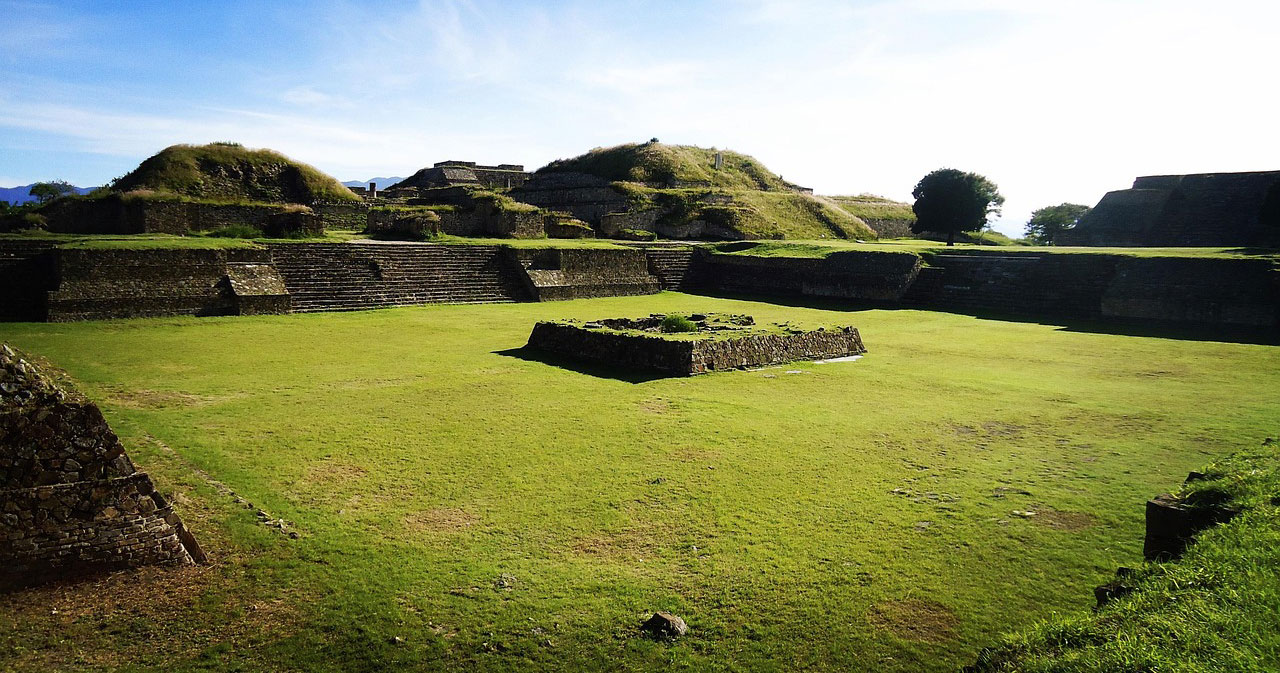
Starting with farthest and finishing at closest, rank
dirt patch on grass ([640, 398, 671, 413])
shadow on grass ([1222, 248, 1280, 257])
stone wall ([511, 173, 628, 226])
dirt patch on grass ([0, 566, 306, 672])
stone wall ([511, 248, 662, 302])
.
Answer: stone wall ([511, 173, 628, 226]) < stone wall ([511, 248, 662, 302]) < shadow on grass ([1222, 248, 1280, 257]) < dirt patch on grass ([640, 398, 671, 413]) < dirt patch on grass ([0, 566, 306, 672])

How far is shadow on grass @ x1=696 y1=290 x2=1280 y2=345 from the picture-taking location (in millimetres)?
14930

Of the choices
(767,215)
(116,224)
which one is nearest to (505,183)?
(767,215)

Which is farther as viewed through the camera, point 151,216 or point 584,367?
point 151,216

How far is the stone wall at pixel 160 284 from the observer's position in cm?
1473

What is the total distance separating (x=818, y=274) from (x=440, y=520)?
64.6 ft

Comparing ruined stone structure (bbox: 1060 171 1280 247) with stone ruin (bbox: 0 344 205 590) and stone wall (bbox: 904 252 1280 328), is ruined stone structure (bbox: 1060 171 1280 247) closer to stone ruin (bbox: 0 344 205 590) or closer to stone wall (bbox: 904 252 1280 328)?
stone wall (bbox: 904 252 1280 328)

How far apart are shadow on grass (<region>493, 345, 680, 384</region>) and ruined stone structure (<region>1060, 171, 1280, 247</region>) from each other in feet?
77.0

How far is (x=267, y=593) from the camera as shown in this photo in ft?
14.4

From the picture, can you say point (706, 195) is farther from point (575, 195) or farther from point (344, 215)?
point (344, 215)

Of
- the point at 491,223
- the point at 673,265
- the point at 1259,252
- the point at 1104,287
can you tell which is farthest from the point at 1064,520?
the point at 491,223

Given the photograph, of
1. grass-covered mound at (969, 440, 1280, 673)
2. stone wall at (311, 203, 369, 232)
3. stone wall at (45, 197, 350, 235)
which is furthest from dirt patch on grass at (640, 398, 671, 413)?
stone wall at (311, 203, 369, 232)

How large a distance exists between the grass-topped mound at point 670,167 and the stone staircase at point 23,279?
25511 millimetres

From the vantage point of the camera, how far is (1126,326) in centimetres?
1664

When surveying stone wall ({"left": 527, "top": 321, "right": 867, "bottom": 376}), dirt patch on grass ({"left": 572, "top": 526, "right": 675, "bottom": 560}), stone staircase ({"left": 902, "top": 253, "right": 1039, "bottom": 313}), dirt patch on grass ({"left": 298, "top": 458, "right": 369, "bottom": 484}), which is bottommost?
dirt patch on grass ({"left": 572, "top": 526, "right": 675, "bottom": 560})
